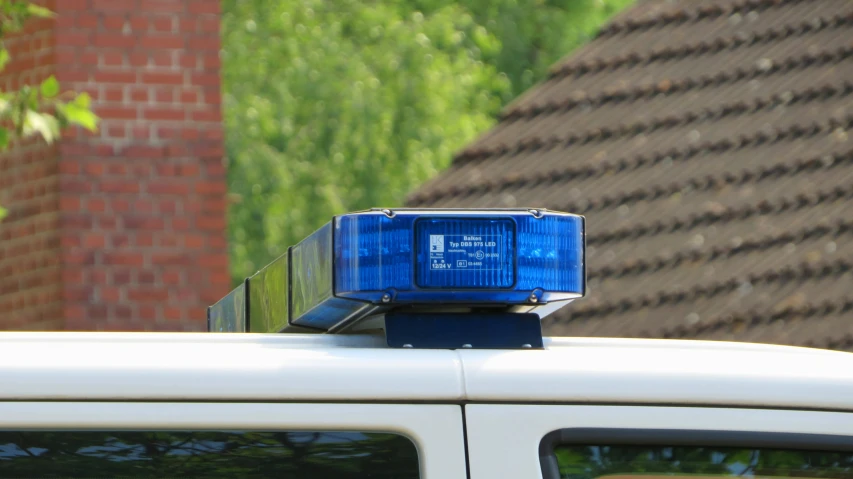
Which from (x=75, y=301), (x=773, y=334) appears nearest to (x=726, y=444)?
(x=773, y=334)

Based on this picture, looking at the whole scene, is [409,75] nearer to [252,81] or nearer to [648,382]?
[252,81]

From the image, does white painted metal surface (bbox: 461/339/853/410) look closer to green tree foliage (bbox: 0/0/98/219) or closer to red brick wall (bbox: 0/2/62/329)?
green tree foliage (bbox: 0/0/98/219)

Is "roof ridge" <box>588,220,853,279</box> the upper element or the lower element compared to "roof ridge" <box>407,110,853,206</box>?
lower

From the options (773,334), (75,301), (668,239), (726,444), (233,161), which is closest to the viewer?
(726,444)

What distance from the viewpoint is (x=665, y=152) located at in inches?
227

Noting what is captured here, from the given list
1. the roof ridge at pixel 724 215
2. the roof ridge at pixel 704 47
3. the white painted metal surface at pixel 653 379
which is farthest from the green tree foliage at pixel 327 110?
the white painted metal surface at pixel 653 379

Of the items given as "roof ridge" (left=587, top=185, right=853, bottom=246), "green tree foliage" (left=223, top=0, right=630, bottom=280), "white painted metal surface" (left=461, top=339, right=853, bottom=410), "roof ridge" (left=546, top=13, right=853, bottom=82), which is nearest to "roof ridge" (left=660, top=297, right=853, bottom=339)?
"roof ridge" (left=587, top=185, right=853, bottom=246)

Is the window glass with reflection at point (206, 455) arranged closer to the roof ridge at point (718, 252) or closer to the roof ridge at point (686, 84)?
the roof ridge at point (718, 252)

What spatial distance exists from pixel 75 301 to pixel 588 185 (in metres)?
2.21

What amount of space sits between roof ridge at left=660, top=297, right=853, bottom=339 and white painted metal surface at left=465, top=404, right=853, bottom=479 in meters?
3.17

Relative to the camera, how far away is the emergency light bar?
186cm

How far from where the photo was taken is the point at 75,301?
6074mm

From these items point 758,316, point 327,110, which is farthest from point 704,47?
point 327,110

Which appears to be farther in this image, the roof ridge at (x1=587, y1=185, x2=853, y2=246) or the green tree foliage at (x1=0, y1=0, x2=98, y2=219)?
the roof ridge at (x1=587, y1=185, x2=853, y2=246)
